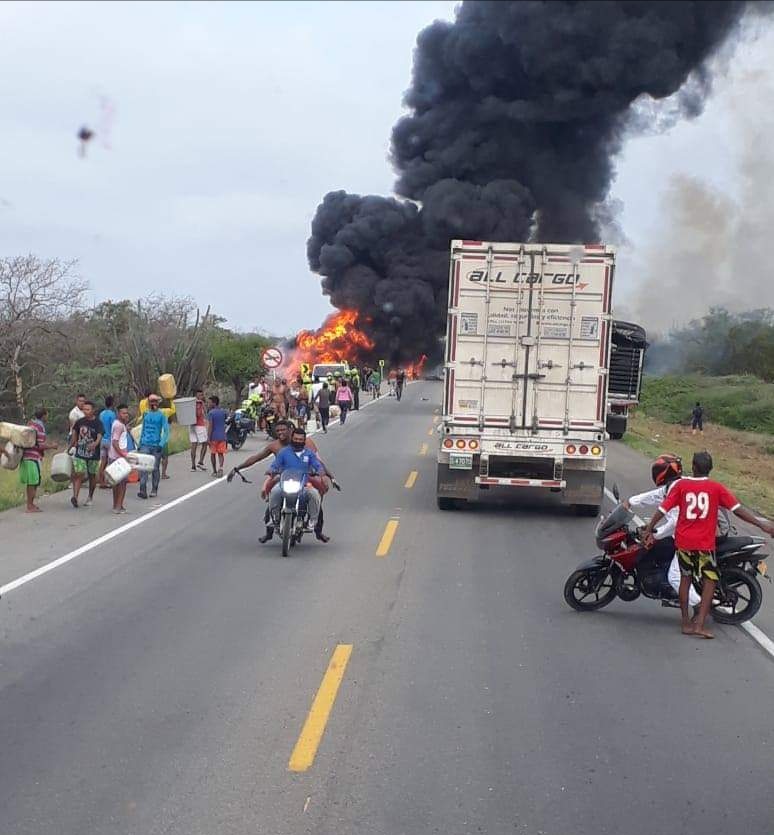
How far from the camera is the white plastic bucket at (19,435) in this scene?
13.8m

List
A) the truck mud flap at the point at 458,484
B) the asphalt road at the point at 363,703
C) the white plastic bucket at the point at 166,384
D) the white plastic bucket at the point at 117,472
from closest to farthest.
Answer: the asphalt road at the point at 363,703 → the white plastic bucket at the point at 117,472 → the truck mud flap at the point at 458,484 → the white plastic bucket at the point at 166,384

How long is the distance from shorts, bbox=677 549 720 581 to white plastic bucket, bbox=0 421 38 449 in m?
9.01

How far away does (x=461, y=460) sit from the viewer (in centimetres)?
1461

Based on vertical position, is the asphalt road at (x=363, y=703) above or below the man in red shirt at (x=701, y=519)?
below

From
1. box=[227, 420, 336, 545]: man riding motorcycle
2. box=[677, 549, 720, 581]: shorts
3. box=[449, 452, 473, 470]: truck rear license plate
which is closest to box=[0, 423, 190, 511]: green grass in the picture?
box=[227, 420, 336, 545]: man riding motorcycle

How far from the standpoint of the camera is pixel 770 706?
6430 millimetres

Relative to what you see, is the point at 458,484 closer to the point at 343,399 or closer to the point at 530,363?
the point at 530,363

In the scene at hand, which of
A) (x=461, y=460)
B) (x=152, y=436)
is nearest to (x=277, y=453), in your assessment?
(x=461, y=460)

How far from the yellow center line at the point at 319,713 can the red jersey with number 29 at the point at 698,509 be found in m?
2.71

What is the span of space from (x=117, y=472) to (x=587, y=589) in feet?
24.1

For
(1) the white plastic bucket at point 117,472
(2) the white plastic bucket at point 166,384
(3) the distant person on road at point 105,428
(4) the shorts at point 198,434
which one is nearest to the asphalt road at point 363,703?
(1) the white plastic bucket at point 117,472

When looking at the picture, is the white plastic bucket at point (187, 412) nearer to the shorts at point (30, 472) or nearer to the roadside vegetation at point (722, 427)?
the shorts at point (30, 472)

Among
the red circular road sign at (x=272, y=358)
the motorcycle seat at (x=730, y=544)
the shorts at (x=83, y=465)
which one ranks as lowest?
the shorts at (x=83, y=465)

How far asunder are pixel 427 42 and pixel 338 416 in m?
19.2
